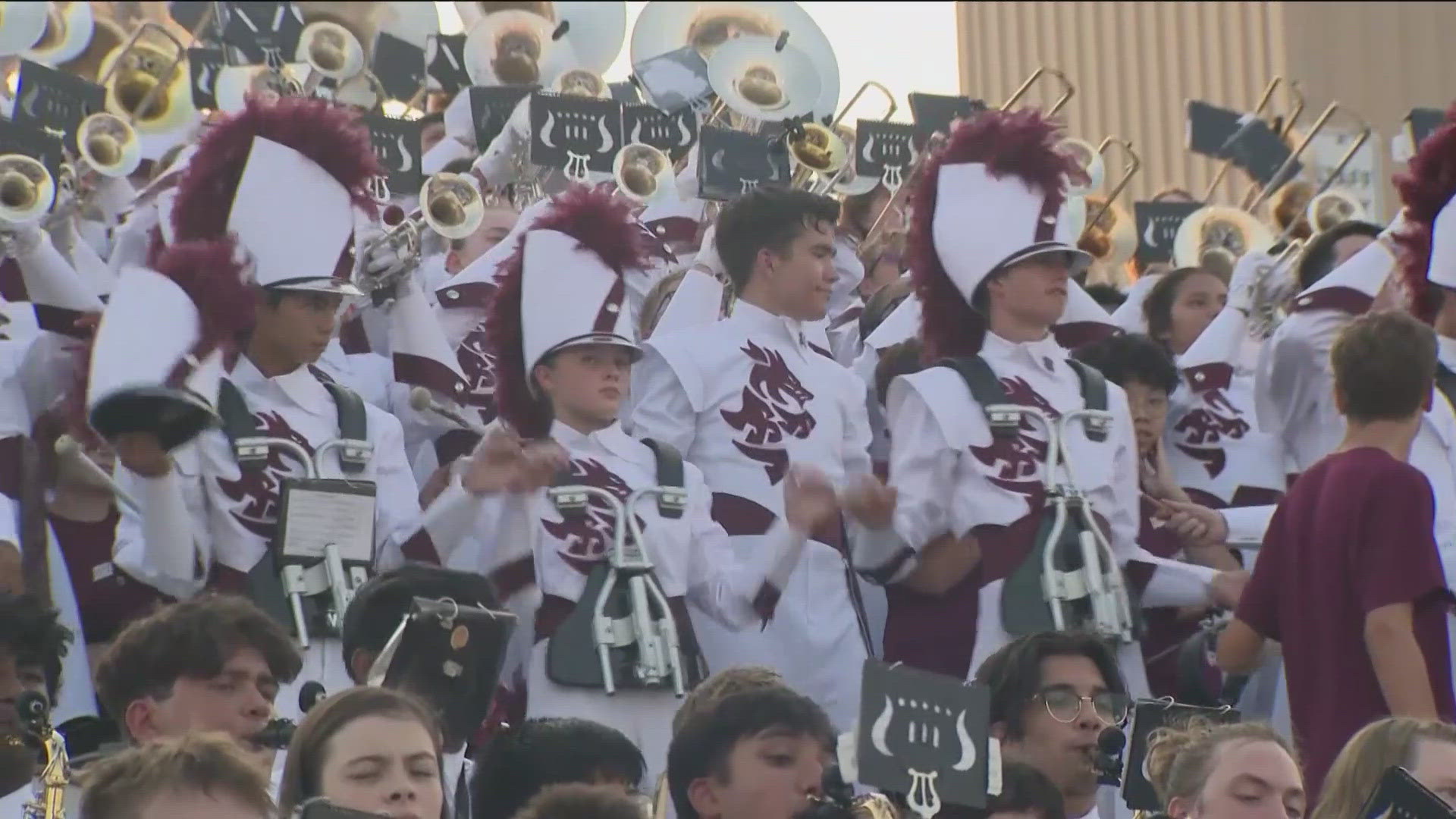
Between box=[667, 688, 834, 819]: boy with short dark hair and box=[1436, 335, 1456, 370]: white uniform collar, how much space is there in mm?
2601

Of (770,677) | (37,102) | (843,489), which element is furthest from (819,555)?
(37,102)

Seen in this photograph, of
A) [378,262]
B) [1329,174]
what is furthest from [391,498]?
[1329,174]

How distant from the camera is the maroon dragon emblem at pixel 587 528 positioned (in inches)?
310

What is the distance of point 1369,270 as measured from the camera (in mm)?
9602

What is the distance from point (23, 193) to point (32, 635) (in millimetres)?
2394

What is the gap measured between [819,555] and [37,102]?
3486 millimetres

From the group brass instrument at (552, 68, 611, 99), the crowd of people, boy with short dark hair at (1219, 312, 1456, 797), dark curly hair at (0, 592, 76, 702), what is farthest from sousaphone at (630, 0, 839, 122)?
dark curly hair at (0, 592, 76, 702)

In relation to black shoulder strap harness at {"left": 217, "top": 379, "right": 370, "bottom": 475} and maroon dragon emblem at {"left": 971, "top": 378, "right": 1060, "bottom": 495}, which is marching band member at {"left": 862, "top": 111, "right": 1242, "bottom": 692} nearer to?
maroon dragon emblem at {"left": 971, "top": 378, "right": 1060, "bottom": 495}

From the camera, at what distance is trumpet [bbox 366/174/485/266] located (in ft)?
33.9

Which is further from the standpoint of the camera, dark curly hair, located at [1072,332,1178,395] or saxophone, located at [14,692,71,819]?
dark curly hair, located at [1072,332,1178,395]

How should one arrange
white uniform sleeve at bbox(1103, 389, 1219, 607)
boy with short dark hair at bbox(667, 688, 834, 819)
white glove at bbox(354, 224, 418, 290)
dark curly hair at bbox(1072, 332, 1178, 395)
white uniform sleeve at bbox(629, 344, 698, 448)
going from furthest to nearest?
white glove at bbox(354, 224, 418, 290) < dark curly hair at bbox(1072, 332, 1178, 395) < white uniform sleeve at bbox(629, 344, 698, 448) < white uniform sleeve at bbox(1103, 389, 1219, 607) < boy with short dark hair at bbox(667, 688, 834, 819)

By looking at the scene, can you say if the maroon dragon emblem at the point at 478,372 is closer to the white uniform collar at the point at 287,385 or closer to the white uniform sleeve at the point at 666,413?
the white uniform sleeve at the point at 666,413

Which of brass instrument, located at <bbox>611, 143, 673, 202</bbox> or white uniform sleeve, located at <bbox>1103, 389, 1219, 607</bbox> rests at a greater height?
brass instrument, located at <bbox>611, 143, 673, 202</bbox>

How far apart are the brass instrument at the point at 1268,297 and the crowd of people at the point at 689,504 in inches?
5.8
